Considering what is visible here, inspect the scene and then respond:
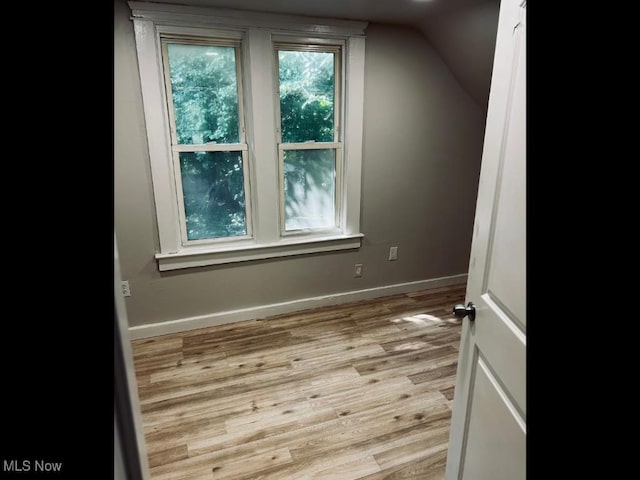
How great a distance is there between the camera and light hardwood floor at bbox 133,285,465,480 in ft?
5.29

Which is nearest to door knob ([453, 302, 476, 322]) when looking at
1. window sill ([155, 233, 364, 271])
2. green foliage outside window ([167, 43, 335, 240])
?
window sill ([155, 233, 364, 271])

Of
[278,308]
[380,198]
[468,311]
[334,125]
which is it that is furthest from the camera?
[380,198]

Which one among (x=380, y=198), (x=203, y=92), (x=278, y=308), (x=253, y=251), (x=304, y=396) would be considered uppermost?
(x=203, y=92)

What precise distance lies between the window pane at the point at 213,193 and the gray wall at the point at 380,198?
263mm

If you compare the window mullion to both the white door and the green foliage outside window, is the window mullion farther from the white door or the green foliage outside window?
the white door

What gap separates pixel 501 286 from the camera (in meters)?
0.90

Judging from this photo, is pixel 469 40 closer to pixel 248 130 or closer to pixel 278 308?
pixel 248 130

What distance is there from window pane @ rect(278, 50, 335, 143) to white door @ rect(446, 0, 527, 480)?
1928 millimetres

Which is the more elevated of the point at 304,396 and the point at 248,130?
the point at 248,130

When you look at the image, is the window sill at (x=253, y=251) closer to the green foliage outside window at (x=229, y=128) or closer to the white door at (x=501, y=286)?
the green foliage outside window at (x=229, y=128)

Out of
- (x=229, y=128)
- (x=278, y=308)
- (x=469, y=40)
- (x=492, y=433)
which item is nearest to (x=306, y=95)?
(x=229, y=128)

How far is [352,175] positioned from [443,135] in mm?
916

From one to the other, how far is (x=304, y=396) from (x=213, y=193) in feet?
5.06
